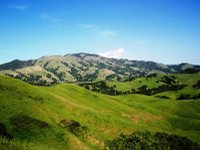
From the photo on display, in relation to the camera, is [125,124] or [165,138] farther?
[125,124]

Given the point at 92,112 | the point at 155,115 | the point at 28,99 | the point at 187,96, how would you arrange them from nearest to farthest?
the point at 28,99, the point at 92,112, the point at 155,115, the point at 187,96

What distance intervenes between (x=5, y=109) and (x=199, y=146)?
42.1 m

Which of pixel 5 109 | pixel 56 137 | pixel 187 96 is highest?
pixel 5 109

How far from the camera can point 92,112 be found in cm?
6266

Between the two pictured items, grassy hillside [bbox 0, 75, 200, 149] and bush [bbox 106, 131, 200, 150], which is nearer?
grassy hillside [bbox 0, 75, 200, 149]

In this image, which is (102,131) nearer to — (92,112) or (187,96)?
(92,112)

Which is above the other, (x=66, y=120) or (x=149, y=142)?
(x=66, y=120)

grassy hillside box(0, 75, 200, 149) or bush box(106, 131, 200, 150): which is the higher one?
grassy hillside box(0, 75, 200, 149)

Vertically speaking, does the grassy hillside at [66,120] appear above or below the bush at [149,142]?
above

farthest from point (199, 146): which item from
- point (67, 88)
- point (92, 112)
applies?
point (67, 88)

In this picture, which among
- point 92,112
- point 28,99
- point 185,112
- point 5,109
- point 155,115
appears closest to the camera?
point 5,109

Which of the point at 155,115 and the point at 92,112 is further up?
the point at 92,112

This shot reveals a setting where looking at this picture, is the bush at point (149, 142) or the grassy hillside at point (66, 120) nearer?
the grassy hillside at point (66, 120)

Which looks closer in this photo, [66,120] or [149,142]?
[149,142]
